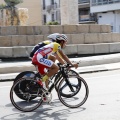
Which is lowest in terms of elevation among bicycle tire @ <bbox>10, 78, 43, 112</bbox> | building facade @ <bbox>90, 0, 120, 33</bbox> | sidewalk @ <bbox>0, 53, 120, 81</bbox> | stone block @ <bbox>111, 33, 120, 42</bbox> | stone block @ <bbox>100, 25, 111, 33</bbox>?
sidewalk @ <bbox>0, 53, 120, 81</bbox>

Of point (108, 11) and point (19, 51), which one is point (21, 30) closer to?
point (19, 51)

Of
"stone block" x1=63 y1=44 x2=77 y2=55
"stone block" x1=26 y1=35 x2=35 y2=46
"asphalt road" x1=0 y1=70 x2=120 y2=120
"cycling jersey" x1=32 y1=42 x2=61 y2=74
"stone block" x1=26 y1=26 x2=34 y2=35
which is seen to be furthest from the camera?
"stone block" x1=26 y1=26 x2=34 y2=35

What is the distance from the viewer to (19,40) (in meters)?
16.3

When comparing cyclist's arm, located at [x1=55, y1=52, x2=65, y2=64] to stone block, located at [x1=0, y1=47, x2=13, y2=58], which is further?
stone block, located at [x1=0, y1=47, x2=13, y2=58]

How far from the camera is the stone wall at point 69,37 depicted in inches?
612

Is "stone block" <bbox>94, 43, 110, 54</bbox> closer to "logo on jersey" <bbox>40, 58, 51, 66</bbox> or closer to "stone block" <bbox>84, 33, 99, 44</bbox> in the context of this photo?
"stone block" <bbox>84, 33, 99, 44</bbox>

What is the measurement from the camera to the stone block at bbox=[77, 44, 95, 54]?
16.4m

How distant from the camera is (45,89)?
662 centimetres

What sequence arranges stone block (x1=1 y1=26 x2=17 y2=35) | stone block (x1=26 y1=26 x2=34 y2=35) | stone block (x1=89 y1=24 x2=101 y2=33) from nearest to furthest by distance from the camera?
stone block (x1=1 y1=26 x2=17 y2=35) → stone block (x1=26 y1=26 x2=34 y2=35) → stone block (x1=89 y1=24 x2=101 y2=33)

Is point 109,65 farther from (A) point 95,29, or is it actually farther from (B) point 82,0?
(B) point 82,0

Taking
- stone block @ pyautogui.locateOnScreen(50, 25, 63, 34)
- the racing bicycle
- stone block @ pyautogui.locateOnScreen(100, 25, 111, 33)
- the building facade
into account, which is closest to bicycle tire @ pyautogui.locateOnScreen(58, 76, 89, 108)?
the racing bicycle

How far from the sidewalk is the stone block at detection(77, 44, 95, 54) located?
147 centimetres

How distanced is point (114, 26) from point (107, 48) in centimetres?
3127

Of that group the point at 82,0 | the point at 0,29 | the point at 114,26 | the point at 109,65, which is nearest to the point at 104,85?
the point at 109,65
